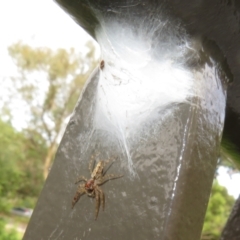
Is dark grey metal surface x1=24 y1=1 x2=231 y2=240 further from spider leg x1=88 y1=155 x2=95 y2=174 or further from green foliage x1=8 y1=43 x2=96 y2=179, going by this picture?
green foliage x1=8 y1=43 x2=96 y2=179

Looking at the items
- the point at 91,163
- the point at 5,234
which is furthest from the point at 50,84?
the point at 91,163

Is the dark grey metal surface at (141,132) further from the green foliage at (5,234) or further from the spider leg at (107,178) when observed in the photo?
the green foliage at (5,234)

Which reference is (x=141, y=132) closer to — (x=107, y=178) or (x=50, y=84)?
(x=107, y=178)

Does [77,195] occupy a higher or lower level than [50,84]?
lower

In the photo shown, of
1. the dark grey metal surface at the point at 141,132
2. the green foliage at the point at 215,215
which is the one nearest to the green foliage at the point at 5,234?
the green foliage at the point at 215,215

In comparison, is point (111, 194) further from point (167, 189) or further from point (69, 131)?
point (69, 131)

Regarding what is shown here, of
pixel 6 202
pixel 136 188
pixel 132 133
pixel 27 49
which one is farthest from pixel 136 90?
pixel 27 49
